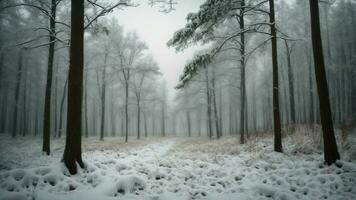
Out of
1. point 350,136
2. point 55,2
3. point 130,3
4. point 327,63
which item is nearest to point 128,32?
point 55,2

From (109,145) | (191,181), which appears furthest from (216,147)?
(109,145)

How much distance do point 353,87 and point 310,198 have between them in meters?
22.0

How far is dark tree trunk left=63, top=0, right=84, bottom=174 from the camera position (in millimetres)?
5898

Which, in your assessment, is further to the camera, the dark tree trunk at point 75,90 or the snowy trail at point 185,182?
the dark tree trunk at point 75,90

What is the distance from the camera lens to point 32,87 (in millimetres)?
26594

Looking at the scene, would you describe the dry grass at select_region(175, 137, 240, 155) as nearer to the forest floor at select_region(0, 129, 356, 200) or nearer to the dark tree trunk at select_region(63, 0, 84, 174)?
the forest floor at select_region(0, 129, 356, 200)

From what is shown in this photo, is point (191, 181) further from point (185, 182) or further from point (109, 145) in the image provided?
point (109, 145)

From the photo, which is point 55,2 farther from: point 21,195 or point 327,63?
point 327,63

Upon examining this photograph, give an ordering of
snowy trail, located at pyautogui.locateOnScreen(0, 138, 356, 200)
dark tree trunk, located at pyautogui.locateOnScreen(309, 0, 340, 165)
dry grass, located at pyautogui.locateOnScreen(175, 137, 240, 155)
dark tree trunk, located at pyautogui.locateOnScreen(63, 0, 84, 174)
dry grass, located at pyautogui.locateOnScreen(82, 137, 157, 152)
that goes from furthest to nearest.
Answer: dry grass, located at pyautogui.locateOnScreen(82, 137, 157, 152) → dry grass, located at pyautogui.locateOnScreen(175, 137, 240, 155) → dark tree trunk, located at pyautogui.locateOnScreen(309, 0, 340, 165) → dark tree trunk, located at pyautogui.locateOnScreen(63, 0, 84, 174) → snowy trail, located at pyautogui.locateOnScreen(0, 138, 356, 200)

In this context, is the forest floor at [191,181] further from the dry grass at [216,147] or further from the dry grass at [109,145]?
the dry grass at [109,145]

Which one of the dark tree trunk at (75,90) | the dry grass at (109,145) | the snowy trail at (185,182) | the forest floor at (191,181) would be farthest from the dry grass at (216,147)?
the dark tree trunk at (75,90)

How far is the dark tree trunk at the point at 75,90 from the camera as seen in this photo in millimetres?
5898

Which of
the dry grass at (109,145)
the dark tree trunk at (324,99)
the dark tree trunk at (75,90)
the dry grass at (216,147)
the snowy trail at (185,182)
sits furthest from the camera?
the dry grass at (109,145)

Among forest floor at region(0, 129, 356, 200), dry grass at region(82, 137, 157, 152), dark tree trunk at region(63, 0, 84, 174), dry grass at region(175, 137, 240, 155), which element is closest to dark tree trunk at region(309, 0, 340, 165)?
forest floor at region(0, 129, 356, 200)
